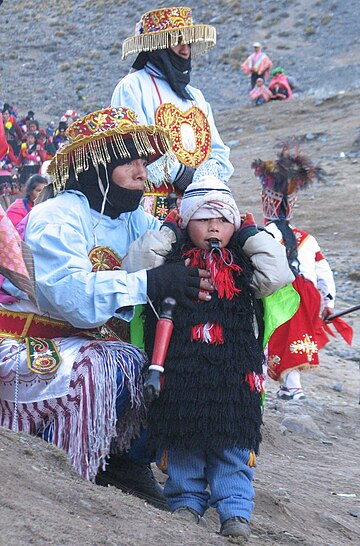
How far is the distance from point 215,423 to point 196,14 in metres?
38.3

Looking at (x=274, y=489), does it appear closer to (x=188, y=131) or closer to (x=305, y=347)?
(x=188, y=131)

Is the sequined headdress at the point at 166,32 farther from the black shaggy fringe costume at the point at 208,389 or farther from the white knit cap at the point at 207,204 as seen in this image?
the black shaggy fringe costume at the point at 208,389

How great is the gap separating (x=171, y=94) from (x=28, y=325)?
2409 mm

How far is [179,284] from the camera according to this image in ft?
13.8

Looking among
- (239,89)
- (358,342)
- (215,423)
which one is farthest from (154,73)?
(239,89)

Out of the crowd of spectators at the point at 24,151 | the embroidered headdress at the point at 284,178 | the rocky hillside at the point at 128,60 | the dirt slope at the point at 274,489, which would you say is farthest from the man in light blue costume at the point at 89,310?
the rocky hillside at the point at 128,60

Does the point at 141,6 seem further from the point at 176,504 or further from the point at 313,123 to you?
the point at 176,504

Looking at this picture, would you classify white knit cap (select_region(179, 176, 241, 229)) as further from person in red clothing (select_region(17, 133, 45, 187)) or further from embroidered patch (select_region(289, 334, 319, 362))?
person in red clothing (select_region(17, 133, 45, 187))

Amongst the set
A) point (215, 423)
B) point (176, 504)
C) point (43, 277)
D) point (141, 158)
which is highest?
point (141, 158)

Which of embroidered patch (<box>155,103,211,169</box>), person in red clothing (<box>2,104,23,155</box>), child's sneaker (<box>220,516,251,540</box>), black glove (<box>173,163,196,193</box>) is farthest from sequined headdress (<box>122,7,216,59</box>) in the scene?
person in red clothing (<box>2,104,23,155</box>)

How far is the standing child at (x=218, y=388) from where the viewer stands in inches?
Result: 163

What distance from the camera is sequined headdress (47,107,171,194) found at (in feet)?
15.2

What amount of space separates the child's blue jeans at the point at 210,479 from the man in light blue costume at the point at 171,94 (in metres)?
2.28

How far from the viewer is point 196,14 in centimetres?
4106
